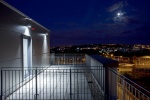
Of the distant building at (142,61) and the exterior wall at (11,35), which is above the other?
the exterior wall at (11,35)

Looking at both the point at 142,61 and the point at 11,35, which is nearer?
the point at 11,35

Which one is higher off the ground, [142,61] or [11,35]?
Answer: [11,35]

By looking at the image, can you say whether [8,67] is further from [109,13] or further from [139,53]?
[109,13]

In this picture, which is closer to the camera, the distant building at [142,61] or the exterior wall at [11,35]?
the exterior wall at [11,35]

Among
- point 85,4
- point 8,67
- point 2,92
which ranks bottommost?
point 2,92

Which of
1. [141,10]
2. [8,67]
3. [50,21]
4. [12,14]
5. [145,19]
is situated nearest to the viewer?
[8,67]

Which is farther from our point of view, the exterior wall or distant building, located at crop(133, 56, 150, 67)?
distant building, located at crop(133, 56, 150, 67)

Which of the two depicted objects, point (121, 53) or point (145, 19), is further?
point (145, 19)

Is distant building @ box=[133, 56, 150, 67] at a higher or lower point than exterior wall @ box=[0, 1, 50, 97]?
lower

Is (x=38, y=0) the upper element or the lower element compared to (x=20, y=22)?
upper

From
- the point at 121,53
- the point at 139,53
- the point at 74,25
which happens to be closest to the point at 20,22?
the point at 121,53

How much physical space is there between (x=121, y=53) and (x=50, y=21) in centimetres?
1702

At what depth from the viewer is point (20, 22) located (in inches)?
356

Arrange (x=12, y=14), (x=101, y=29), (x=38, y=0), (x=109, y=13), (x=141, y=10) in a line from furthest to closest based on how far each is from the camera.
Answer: (x=141, y=10) < (x=101, y=29) < (x=109, y=13) < (x=38, y=0) < (x=12, y=14)
